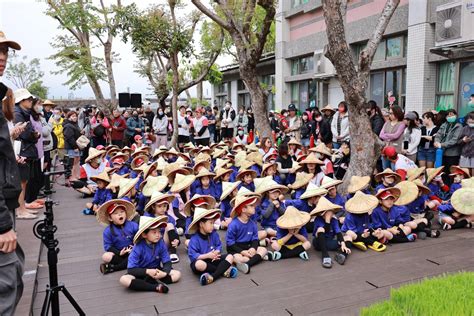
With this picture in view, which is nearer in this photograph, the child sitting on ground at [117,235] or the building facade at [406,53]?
the child sitting on ground at [117,235]

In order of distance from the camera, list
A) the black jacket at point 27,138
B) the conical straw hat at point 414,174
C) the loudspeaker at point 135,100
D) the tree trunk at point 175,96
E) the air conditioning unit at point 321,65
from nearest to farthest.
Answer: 1. the black jacket at point 27,138
2. the conical straw hat at point 414,174
3. the tree trunk at point 175,96
4. the air conditioning unit at point 321,65
5. the loudspeaker at point 135,100

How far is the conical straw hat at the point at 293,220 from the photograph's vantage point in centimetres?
527

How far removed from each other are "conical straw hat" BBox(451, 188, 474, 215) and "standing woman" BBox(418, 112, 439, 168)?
261cm

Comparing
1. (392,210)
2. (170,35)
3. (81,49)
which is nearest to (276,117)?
(170,35)

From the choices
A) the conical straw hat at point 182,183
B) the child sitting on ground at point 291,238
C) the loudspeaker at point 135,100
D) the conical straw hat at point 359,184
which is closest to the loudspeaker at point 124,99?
the loudspeaker at point 135,100

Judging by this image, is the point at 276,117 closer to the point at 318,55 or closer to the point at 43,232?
the point at 318,55

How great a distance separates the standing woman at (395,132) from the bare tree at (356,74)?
2.26 feet

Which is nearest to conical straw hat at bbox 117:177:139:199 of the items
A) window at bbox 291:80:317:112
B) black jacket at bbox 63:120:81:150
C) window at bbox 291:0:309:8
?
black jacket at bbox 63:120:81:150

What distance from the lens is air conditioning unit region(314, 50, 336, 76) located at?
1560 centimetres

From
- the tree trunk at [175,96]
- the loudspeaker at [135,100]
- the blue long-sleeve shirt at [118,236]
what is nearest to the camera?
the blue long-sleeve shirt at [118,236]

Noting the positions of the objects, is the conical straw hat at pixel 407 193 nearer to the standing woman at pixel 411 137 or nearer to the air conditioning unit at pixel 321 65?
the standing woman at pixel 411 137

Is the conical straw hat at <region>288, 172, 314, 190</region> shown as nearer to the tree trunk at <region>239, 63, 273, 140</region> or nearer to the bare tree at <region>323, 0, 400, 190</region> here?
the bare tree at <region>323, 0, 400, 190</region>

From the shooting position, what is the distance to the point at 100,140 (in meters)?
12.5

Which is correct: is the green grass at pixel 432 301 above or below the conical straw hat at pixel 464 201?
above
